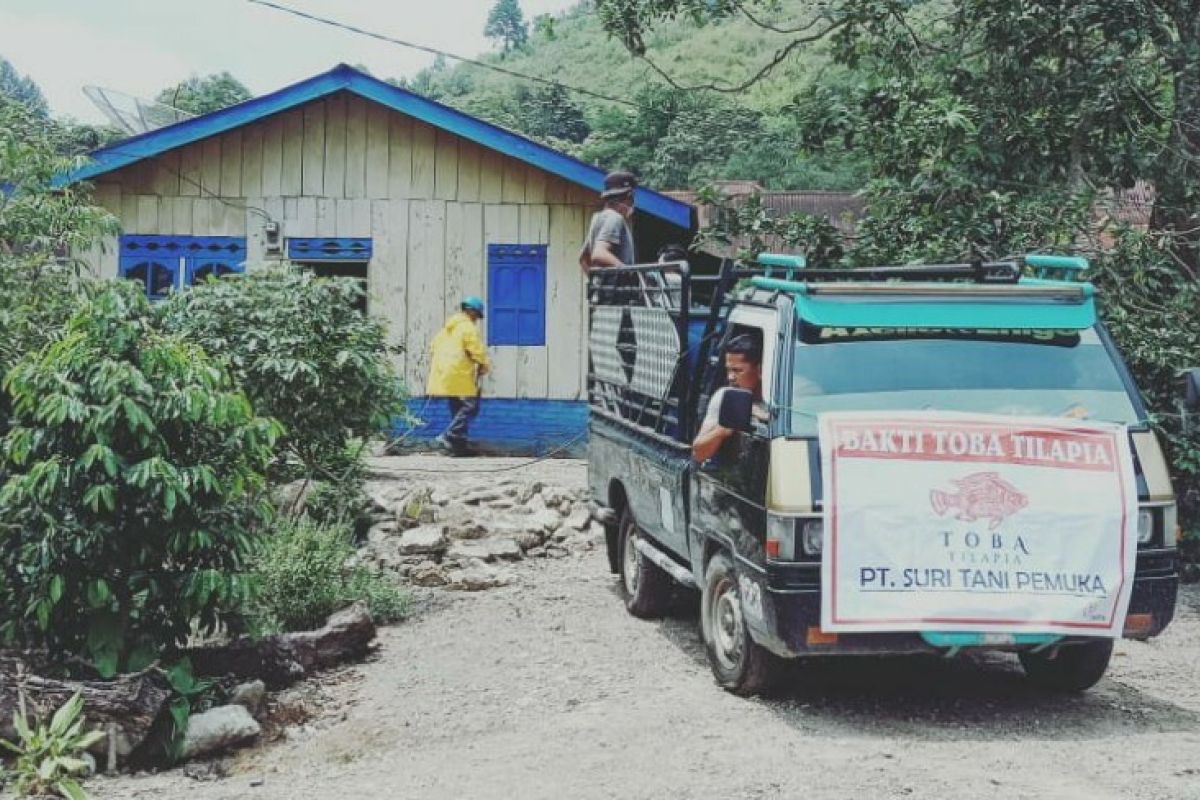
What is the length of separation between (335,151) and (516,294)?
2481 mm

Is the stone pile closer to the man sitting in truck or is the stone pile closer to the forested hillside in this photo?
the forested hillside

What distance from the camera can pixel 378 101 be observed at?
1437 cm

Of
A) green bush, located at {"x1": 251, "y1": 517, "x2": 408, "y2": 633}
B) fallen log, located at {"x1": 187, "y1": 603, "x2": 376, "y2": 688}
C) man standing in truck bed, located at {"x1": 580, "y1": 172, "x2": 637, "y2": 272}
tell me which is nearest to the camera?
fallen log, located at {"x1": 187, "y1": 603, "x2": 376, "y2": 688}

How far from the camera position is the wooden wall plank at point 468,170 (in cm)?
1475

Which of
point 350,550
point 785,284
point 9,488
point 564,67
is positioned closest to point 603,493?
point 350,550

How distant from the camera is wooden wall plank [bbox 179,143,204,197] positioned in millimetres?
14672

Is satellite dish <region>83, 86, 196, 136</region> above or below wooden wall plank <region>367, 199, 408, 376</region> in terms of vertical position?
above

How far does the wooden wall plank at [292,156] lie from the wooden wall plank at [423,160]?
1.21m

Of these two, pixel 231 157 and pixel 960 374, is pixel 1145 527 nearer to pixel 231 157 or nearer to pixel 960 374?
pixel 960 374

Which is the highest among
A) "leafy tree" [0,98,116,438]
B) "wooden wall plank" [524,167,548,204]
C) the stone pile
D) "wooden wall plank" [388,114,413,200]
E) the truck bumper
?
"wooden wall plank" [388,114,413,200]

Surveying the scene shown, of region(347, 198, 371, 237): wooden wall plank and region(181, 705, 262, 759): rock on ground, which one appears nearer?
region(181, 705, 262, 759): rock on ground

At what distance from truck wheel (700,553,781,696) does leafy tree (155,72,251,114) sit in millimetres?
39268

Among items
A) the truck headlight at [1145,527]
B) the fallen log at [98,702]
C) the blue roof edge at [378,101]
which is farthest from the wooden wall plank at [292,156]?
the truck headlight at [1145,527]

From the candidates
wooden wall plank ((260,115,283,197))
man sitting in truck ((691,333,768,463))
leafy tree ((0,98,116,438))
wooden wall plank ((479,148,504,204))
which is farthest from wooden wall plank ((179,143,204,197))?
man sitting in truck ((691,333,768,463))
